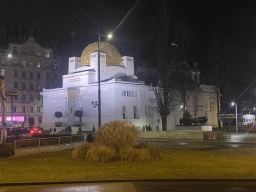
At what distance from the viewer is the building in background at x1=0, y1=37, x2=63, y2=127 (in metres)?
69.5

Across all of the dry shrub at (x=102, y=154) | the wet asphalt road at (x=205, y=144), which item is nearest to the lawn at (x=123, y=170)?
the dry shrub at (x=102, y=154)

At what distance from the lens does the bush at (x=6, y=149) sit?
696 inches

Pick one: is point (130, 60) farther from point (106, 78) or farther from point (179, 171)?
point (179, 171)

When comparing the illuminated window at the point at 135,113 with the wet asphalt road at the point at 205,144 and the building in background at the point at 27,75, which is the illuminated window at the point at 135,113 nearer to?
the wet asphalt road at the point at 205,144

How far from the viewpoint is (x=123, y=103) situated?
53.4m

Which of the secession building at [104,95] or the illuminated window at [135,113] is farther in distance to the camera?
the illuminated window at [135,113]

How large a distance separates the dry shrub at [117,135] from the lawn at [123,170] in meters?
1.54

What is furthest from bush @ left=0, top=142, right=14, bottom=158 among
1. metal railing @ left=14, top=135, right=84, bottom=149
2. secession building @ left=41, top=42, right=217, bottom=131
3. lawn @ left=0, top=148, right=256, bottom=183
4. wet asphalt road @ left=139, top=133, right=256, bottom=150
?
secession building @ left=41, top=42, right=217, bottom=131

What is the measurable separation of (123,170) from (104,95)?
133 feet

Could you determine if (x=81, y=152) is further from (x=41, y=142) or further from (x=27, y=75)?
(x=27, y=75)

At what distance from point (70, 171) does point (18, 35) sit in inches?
2764

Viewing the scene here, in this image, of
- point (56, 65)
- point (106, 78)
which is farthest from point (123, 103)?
point (56, 65)

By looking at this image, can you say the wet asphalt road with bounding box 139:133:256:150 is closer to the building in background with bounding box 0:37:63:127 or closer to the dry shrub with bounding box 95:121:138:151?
the dry shrub with bounding box 95:121:138:151

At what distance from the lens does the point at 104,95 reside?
53.2 m
